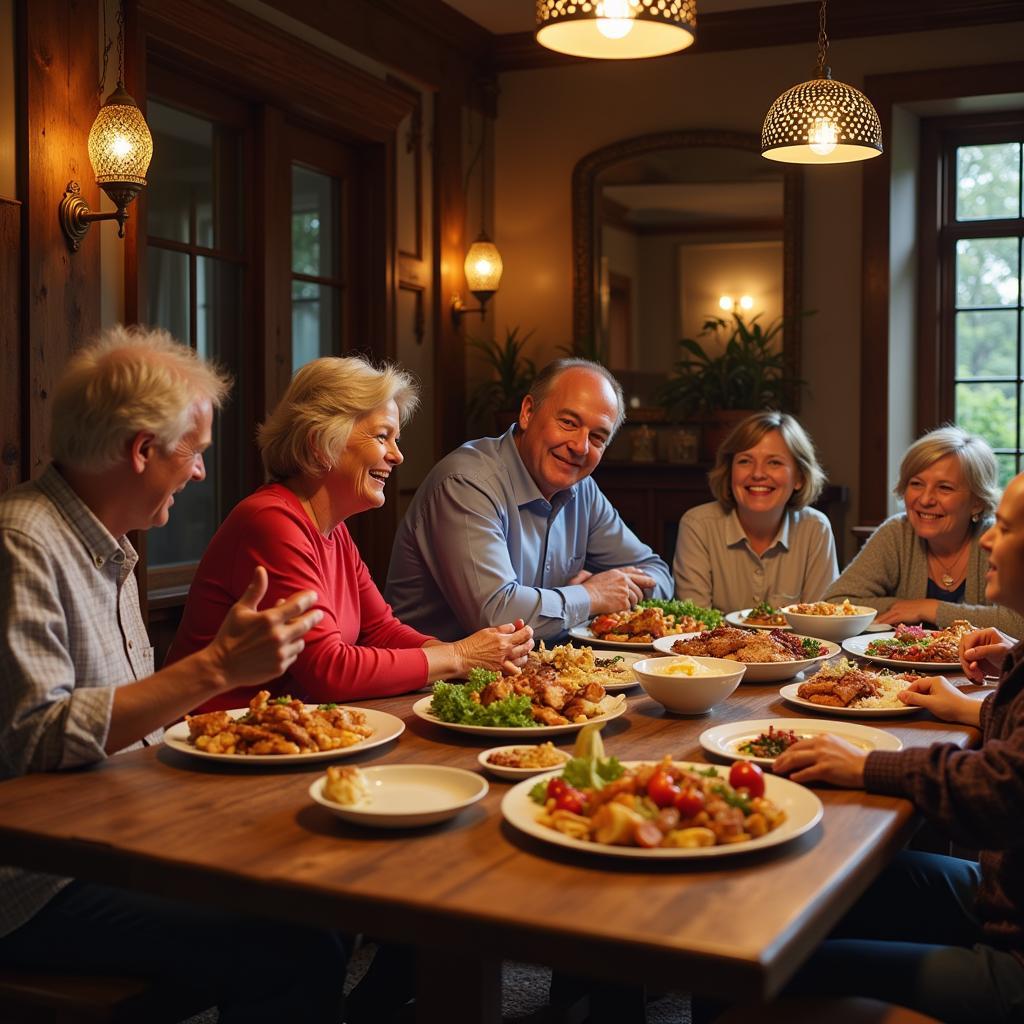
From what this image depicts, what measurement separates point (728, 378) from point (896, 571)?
228 centimetres

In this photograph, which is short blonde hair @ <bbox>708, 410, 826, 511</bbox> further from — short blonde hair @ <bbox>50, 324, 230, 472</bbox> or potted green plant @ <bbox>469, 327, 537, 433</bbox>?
short blonde hair @ <bbox>50, 324, 230, 472</bbox>

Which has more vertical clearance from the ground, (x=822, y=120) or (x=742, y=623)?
(x=822, y=120)

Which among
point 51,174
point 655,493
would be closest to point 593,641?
point 51,174

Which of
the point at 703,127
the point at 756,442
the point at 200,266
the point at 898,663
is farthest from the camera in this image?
the point at 703,127

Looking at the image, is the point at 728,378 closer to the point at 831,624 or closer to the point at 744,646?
the point at 831,624

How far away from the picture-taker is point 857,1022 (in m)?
1.50

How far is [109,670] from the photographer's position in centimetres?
188

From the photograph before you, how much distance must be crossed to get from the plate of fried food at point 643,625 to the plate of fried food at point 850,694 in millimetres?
523

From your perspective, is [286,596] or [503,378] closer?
[286,596]

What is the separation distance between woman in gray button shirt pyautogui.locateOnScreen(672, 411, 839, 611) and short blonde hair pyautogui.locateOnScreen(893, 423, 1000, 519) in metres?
0.38

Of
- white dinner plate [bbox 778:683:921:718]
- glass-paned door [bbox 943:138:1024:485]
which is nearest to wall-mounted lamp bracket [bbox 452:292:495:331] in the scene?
glass-paned door [bbox 943:138:1024:485]

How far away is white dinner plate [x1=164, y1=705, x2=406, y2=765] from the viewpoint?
1738 millimetres

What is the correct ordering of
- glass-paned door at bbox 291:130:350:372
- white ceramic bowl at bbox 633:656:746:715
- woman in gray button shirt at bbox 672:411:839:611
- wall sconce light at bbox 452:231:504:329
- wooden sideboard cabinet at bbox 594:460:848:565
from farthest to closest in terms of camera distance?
wall sconce light at bbox 452:231:504:329
wooden sideboard cabinet at bbox 594:460:848:565
glass-paned door at bbox 291:130:350:372
woman in gray button shirt at bbox 672:411:839:611
white ceramic bowl at bbox 633:656:746:715

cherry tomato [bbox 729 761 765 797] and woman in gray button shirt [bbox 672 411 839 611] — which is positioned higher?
woman in gray button shirt [bbox 672 411 839 611]
